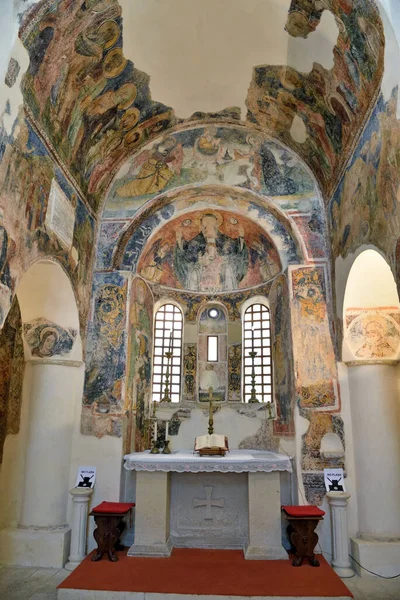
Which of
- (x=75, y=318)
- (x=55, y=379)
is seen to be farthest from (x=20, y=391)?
(x=75, y=318)

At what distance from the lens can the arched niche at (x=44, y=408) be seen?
9141mm

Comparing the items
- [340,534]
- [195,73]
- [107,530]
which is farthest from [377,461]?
[195,73]

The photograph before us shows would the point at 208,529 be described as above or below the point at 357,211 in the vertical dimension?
below

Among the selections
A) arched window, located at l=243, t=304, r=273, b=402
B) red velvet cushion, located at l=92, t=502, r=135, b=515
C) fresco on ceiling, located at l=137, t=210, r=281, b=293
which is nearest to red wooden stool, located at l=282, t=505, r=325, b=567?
red velvet cushion, located at l=92, t=502, r=135, b=515

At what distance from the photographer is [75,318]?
385 inches

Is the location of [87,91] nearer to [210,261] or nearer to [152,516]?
[210,261]

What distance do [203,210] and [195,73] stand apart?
10.4ft

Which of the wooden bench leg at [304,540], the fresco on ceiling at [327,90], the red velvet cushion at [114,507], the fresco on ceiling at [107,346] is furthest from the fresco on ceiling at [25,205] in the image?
the wooden bench leg at [304,540]

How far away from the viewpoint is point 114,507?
8641mm

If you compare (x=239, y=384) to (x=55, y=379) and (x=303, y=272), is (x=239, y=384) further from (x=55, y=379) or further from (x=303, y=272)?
(x=55, y=379)

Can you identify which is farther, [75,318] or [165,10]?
[75,318]

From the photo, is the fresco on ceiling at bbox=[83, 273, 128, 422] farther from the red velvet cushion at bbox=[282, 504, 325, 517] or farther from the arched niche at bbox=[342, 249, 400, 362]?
the arched niche at bbox=[342, 249, 400, 362]

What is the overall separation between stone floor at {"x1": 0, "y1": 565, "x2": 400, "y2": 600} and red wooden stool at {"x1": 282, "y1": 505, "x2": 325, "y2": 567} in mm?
747

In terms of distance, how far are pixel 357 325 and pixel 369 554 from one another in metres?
3.99
